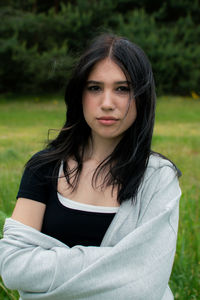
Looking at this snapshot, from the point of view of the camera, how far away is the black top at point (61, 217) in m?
1.40

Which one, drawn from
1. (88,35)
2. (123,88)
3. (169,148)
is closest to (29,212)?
(123,88)

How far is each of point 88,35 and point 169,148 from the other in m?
9.51

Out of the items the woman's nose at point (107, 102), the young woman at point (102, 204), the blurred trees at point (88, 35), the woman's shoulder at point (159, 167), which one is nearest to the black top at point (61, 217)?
the young woman at point (102, 204)

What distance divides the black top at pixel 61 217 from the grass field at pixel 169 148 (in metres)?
0.40

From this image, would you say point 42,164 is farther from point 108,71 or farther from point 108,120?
point 108,71

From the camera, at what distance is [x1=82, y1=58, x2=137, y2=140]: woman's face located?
1.39 metres

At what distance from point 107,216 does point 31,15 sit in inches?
581

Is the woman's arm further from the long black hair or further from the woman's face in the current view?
the woman's face

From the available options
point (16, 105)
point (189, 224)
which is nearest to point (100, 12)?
point (16, 105)

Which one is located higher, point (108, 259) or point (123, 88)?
point (123, 88)

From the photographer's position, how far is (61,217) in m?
1.42

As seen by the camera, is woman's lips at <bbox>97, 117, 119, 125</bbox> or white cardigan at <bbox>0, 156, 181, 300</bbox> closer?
white cardigan at <bbox>0, 156, 181, 300</bbox>

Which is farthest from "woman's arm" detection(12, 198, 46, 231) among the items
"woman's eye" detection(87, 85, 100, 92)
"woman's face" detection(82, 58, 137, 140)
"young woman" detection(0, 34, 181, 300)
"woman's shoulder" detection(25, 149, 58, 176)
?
"woman's eye" detection(87, 85, 100, 92)

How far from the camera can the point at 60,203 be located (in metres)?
1.45
